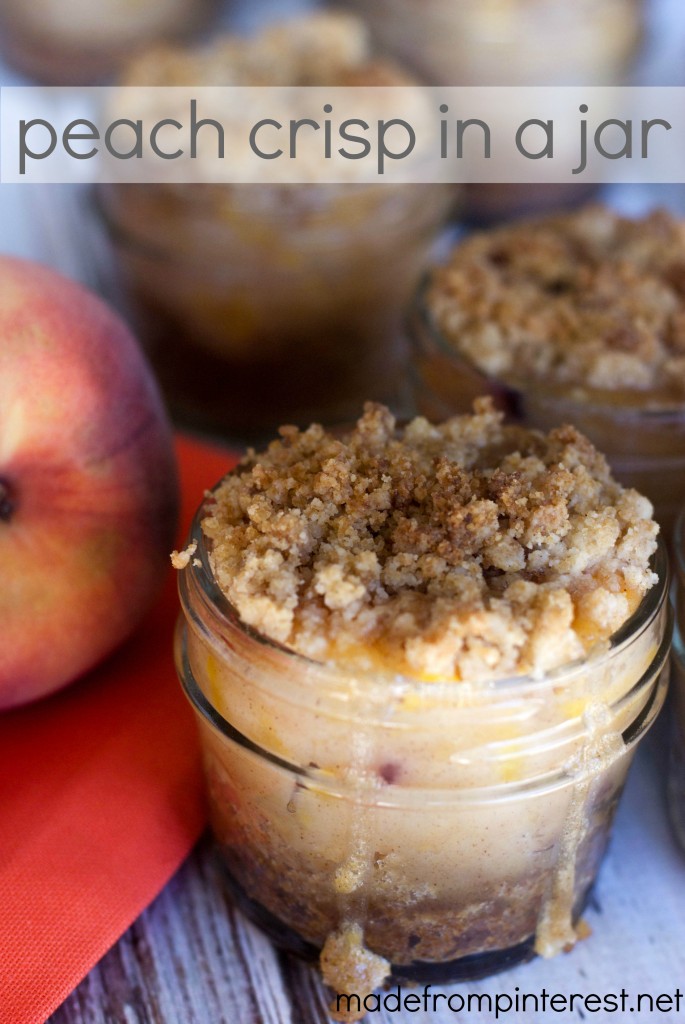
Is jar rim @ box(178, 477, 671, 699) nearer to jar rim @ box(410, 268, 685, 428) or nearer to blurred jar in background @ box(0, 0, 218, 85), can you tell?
jar rim @ box(410, 268, 685, 428)

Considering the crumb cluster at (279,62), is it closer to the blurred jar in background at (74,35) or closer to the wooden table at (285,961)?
the blurred jar in background at (74,35)

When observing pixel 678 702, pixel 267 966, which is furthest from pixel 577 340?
pixel 267 966

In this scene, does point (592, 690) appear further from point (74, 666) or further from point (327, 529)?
point (74, 666)

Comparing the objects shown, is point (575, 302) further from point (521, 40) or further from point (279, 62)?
point (521, 40)

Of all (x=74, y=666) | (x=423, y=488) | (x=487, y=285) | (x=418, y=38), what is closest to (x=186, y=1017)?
(x=74, y=666)

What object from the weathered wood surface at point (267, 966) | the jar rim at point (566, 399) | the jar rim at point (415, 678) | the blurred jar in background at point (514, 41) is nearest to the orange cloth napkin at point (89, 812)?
the weathered wood surface at point (267, 966)

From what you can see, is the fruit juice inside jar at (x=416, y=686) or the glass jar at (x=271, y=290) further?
the glass jar at (x=271, y=290)
